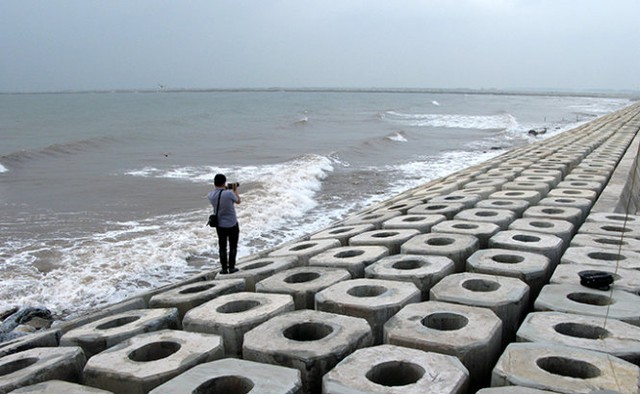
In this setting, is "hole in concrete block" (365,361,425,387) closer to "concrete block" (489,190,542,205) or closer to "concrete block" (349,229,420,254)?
"concrete block" (349,229,420,254)

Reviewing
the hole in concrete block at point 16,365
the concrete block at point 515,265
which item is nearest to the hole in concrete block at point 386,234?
the concrete block at point 515,265

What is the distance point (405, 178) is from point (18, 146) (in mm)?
21247

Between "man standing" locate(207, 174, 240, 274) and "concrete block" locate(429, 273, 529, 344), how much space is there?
311 cm

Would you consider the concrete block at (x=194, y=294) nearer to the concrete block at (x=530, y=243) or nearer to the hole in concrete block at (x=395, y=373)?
the hole in concrete block at (x=395, y=373)

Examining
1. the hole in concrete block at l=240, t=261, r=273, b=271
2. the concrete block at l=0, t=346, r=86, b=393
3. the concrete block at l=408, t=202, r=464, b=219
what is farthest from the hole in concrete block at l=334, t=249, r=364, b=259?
the concrete block at l=0, t=346, r=86, b=393

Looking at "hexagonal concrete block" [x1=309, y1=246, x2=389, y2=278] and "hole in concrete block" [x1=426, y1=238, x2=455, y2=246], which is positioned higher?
"hole in concrete block" [x1=426, y1=238, x2=455, y2=246]

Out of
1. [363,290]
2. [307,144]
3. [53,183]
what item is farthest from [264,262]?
[307,144]

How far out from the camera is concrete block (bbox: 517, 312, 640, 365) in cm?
299

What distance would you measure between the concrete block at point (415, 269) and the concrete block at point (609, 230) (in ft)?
6.27

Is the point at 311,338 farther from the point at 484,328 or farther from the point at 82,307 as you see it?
the point at 82,307

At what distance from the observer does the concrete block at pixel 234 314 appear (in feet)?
11.5

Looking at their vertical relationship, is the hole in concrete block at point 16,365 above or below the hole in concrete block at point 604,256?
below

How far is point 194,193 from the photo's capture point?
14.7m

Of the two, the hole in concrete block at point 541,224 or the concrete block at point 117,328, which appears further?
the hole in concrete block at point 541,224
